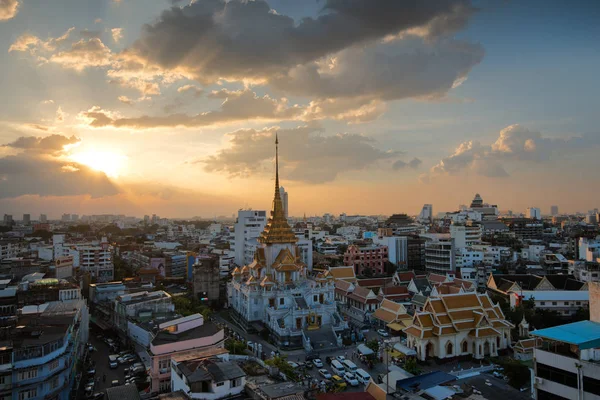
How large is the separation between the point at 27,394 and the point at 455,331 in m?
25.6

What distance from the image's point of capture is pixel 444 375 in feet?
77.5

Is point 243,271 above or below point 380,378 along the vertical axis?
above

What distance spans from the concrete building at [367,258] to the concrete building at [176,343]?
37.3 m

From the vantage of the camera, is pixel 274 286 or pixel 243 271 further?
pixel 243 271

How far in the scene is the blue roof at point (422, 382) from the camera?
22266 millimetres

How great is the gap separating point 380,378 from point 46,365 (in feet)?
58.5

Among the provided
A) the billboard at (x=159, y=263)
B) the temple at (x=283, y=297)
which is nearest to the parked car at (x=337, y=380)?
the temple at (x=283, y=297)

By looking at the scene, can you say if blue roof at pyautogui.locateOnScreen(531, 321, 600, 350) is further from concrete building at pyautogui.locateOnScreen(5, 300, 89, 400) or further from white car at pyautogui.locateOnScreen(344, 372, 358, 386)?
concrete building at pyautogui.locateOnScreen(5, 300, 89, 400)

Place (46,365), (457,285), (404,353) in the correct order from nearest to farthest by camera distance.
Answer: (46,365)
(404,353)
(457,285)

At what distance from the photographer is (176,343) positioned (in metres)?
25.6

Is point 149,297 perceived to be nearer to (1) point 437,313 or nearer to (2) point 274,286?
(2) point 274,286

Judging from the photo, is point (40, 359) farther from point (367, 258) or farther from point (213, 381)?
point (367, 258)

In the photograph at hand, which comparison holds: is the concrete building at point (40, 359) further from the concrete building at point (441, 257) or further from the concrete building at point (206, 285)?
the concrete building at point (441, 257)

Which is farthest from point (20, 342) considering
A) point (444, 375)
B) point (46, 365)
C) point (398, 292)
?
point (398, 292)
